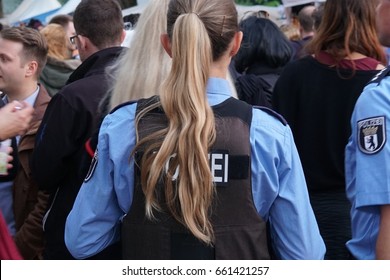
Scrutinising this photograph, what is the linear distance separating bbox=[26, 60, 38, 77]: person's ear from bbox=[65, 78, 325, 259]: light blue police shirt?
202 cm

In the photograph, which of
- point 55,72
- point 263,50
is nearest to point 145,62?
point 263,50

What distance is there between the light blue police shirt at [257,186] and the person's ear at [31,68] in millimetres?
2023

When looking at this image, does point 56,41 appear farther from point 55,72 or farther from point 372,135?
point 372,135

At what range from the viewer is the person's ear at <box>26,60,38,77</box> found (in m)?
4.24

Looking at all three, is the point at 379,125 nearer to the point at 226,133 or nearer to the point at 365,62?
the point at 226,133

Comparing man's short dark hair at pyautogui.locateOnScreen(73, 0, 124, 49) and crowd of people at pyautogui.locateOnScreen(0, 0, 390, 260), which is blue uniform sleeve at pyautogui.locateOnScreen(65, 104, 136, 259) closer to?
crowd of people at pyautogui.locateOnScreen(0, 0, 390, 260)

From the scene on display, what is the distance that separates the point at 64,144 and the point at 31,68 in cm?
111

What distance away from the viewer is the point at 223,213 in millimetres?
2223

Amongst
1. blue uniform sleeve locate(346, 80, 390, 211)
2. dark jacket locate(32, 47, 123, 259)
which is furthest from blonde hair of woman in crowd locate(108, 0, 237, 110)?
blue uniform sleeve locate(346, 80, 390, 211)

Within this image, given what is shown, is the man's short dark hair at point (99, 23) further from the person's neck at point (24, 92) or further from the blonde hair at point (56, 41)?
the blonde hair at point (56, 41)

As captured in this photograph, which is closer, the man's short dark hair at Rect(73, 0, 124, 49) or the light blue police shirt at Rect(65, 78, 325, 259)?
the light blue police shirt at Rect(65, 78, 325, 259)

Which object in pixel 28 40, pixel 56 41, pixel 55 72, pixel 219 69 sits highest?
pixel 219 69
